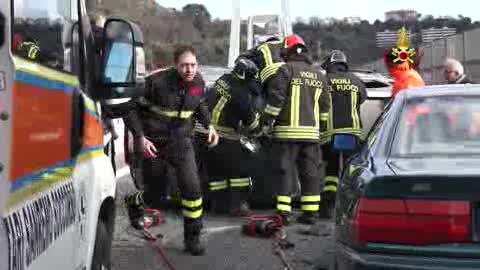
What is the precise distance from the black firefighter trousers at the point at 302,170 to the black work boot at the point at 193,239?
1.26 meters

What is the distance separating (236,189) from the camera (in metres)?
8.53

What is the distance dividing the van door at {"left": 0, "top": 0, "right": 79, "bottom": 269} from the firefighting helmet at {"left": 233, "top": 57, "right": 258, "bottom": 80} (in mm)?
4629

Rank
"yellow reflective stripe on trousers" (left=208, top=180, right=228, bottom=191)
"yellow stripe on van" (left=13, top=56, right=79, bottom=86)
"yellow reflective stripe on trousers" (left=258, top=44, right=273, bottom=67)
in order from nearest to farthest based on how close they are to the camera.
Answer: "yellow stripe on van" (left=13, top=56, right=79, bottom=86)
"yellow reflective stripe on trousers" (left=258, top=44, right=273, bottom=67)
"yellow reflective stripe on trousers" (left=208, top=180, right=228, bottom=191)

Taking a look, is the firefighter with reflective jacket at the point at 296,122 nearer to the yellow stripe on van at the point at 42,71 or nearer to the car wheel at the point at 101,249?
the car wheel at the point at 101,249

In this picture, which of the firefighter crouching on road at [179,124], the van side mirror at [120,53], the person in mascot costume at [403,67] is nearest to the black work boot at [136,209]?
the firefighter crouching on road at [179,124]

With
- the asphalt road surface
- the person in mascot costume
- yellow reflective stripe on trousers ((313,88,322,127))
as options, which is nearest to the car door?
the asphalt road surface

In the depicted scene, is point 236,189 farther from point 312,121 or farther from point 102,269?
point 102,269

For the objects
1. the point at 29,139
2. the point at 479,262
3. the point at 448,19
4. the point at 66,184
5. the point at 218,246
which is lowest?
the point at 218,246

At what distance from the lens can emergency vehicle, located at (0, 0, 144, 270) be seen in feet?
8.51

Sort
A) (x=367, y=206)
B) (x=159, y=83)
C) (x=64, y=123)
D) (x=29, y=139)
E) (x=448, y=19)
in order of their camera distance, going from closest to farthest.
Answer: (x=29, y=139) → (x=64, y=123) → (x=367, y=206) → (x=159, y=83) → (x=448, y=19)

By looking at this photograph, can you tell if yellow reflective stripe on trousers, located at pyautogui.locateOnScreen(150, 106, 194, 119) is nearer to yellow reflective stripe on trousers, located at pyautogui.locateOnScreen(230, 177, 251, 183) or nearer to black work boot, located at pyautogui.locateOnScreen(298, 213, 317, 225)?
yellow reflective stripe on trousers, located at pyautogui.locateOnScreen(230, 177, 251, 183)

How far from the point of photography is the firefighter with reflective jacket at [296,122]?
802 centimetres

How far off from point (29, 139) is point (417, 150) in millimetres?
2122

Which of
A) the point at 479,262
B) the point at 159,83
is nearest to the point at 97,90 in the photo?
the point at 479,262
